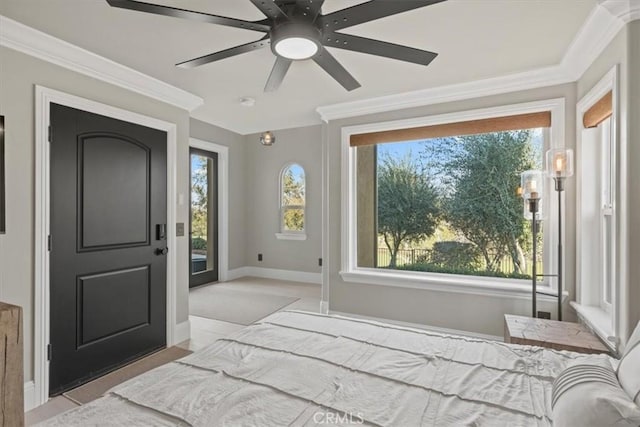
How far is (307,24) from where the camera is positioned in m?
1.55

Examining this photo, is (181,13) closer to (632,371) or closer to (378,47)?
(378,47)

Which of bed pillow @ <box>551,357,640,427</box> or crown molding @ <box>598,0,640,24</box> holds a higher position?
crown molding @ <box>598,0,640,24</box>

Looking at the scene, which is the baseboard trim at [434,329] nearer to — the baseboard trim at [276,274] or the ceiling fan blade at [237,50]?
the baseboard trim at [276,274]

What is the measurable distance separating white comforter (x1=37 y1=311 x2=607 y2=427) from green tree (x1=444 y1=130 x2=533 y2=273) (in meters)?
1.86

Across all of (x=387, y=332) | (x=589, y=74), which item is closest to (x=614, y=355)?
(x=387, y=332)

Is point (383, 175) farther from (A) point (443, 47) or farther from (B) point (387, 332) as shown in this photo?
(B) point (387, 332)

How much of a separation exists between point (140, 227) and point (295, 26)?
2.22 meters

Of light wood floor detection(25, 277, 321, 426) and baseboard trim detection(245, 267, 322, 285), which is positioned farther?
baseboard trim detection(245, 267, 322, 285)

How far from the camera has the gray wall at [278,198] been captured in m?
5.56

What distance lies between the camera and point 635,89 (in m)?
1.85

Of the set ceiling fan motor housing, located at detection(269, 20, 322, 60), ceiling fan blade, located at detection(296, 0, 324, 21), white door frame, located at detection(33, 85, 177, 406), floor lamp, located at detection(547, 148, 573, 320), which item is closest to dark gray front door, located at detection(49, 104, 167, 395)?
white door frame, located at detection(33, 85, 177, 406)

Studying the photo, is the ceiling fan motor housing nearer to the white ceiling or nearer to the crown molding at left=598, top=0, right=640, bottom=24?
the white ceiling

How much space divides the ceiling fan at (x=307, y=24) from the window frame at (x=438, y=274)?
164 cm

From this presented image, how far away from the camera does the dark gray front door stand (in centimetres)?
237
